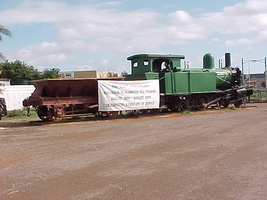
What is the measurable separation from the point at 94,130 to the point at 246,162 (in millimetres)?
6947

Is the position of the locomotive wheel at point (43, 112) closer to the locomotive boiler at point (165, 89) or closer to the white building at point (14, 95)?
the locomotive boiler at point (165, 89)

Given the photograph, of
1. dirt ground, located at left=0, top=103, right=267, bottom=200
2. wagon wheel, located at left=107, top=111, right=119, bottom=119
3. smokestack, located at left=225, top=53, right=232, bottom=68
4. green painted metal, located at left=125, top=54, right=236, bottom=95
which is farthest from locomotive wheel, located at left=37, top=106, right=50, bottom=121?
smokestack, located at left=225, top=53, right=232, bottom=68

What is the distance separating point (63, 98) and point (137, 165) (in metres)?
9.83

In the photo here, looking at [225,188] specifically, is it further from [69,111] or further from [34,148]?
[69,111]

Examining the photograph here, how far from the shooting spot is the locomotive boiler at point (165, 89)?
16.5 m

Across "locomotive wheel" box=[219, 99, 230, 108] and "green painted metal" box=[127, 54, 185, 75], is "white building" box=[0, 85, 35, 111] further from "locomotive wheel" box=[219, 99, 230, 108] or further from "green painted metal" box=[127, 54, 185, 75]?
"locomotive wheel" box=[219, 99, 230, 108]

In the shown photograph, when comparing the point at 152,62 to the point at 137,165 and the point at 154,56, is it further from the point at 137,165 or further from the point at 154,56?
the point at 137,165

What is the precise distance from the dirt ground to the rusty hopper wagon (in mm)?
4096

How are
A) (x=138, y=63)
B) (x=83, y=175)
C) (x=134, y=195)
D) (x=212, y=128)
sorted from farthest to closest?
(x=138, y=63) < (x=212, y=128) < (x=83, y=175) < (x=134, y=195)

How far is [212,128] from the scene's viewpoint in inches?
499

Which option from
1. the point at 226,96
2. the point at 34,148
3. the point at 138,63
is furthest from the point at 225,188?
the point at 226,96

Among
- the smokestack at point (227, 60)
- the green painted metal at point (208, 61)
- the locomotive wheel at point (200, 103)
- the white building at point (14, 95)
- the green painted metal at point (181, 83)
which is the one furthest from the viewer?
the white building at point (14, 95)

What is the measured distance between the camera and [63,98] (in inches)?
650

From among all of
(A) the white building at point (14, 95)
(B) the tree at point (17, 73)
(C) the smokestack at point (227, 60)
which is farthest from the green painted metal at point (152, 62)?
(B) the tree at point (17, 73)
